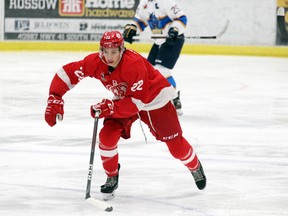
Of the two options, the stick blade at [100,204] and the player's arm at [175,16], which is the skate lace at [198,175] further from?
the player's arm at [175,16]

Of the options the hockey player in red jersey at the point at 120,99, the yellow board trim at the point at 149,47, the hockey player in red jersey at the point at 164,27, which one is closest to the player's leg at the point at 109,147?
the hockey player in red jersey at the point at 120,99

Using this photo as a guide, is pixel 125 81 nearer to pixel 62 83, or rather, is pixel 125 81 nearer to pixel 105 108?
pixel 105 108

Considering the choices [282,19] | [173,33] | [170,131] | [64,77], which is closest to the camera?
[64,77]

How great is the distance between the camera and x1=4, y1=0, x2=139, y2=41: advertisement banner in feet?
40.2

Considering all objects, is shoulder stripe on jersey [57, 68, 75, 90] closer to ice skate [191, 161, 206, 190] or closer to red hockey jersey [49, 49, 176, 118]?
red hockey jersey [49, 49, 176, 118]

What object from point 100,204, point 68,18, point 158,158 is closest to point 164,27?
point 158,158

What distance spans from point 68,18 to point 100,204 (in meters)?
9.10

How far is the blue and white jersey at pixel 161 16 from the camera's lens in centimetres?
671

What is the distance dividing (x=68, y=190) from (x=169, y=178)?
0.58m

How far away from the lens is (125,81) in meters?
3.53

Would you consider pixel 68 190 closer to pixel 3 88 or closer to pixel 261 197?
pixel 261 197

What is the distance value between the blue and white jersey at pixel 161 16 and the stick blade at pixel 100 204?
3.41 meters

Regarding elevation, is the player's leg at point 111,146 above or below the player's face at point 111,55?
below

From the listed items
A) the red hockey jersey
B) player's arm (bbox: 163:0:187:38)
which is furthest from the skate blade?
player's arm (bbox: 163:0:187:38)
